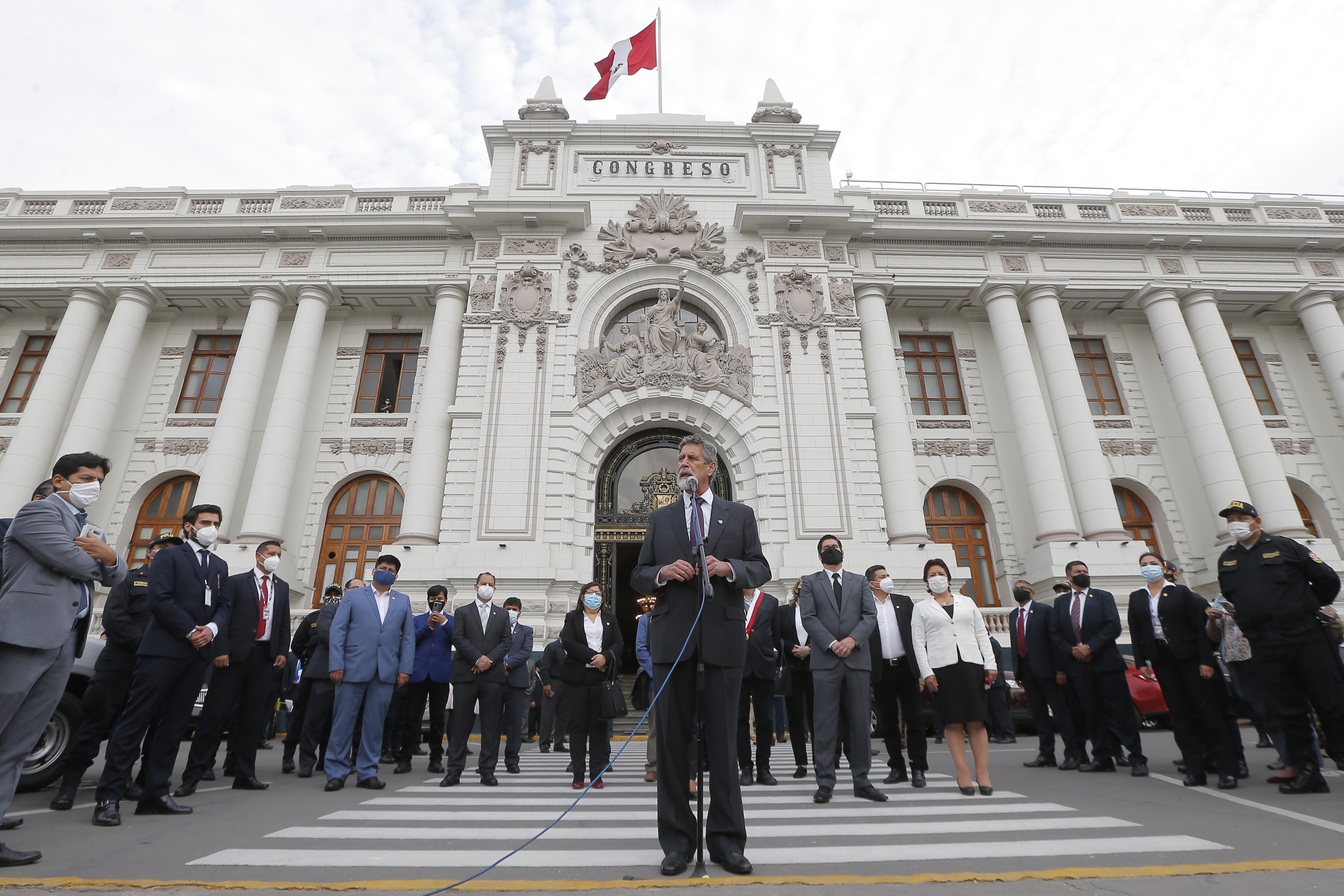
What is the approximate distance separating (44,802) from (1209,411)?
79.9 ft

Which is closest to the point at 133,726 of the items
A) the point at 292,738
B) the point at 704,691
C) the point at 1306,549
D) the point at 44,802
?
the point at 44,802

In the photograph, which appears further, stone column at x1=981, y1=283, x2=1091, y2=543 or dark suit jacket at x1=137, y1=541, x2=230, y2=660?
stone column at x1=981, y1=283, x2=1091, y2=543

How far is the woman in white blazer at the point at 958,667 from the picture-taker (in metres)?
5.89

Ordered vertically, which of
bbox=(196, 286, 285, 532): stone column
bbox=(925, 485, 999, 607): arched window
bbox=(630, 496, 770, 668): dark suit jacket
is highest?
bbox=(196, 286, 285, 532): stone column

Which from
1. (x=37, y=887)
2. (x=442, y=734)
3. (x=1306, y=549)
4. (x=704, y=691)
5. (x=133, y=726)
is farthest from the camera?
(x=442, y=734)

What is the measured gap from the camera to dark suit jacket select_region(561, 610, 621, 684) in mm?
6965

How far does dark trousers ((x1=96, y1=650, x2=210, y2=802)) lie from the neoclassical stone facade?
9721 millimetres

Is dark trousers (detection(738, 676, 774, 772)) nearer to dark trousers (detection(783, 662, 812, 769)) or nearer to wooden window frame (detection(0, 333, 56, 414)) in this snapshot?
dark trousers (detection(783, 662, 812, 769))

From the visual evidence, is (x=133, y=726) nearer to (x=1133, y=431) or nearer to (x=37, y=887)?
(x=37, y=887)

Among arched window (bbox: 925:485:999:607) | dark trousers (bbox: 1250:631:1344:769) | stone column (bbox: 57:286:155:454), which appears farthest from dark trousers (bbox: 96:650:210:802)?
arched window (bbox: 925:485:999:607)

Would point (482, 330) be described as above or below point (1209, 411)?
above

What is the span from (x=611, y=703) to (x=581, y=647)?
70 cm

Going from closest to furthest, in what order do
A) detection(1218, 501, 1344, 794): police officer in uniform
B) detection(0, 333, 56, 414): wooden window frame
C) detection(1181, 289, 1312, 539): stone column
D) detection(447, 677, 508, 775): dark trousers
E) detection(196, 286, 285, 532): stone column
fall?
detection(1218, 501, 1344, 794): police officer in uniform
detection(447, 677, 508, 775): dark trousers
detection(196, 286, 285, 532): stone column
detection(1181, 289, 1312, 539): stone column
detection(0, 333, 56, 414): wooden window frame

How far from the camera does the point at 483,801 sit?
5641 millimetres
